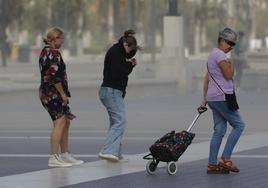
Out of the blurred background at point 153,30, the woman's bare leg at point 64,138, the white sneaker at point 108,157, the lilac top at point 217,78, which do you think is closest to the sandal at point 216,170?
the lilac top at point 217,78

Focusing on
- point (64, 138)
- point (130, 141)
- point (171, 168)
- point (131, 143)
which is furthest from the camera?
point (130, 141)

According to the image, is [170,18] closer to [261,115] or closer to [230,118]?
[261,115]

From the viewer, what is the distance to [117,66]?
40.3 ft

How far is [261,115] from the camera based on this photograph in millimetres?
20219

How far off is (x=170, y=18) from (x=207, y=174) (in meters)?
15.6

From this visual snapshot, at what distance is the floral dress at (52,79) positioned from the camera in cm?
1198

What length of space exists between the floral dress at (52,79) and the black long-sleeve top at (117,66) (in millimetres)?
621

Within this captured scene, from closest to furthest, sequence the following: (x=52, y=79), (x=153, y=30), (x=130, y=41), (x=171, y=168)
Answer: (x=171, y=168) → (x=52, y=79) → (x=130, y=41) → (x=153, y=30)

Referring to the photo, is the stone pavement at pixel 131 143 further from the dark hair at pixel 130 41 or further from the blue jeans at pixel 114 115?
the dark hair at pixel 130 41

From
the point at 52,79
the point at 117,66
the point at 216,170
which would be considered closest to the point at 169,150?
the point at 216,170

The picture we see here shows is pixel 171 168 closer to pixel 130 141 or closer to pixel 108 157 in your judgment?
pixel 108 157

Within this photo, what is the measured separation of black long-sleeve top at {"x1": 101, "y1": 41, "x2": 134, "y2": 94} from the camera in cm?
1227

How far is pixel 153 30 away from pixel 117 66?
4667 cm

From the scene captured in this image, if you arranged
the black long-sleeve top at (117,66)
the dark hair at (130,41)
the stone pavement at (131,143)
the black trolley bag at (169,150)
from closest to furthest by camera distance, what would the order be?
the stone pavement at (131,143), the black trolley bag at (169,150), the dark hair at (130,41), the black long-sleeve top at (117,66)
